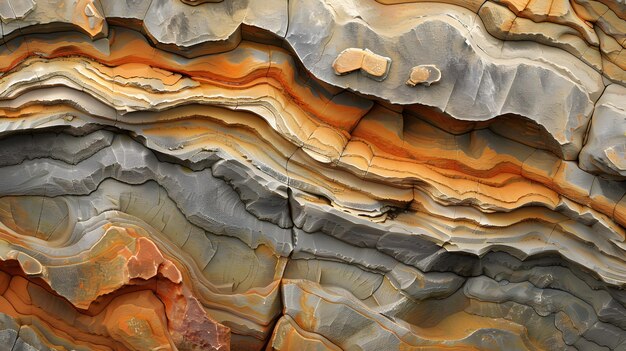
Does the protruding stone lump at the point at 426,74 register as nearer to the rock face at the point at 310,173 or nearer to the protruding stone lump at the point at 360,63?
the rock face at the point at 310,173

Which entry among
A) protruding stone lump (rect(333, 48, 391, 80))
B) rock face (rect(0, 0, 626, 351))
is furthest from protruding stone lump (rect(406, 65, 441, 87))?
protruding stone lump (rect(333, 48, 391, 80))

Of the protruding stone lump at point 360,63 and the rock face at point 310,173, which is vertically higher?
the protruding stone lump at point 360,63

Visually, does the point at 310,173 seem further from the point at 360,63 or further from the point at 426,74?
the point at 426,74

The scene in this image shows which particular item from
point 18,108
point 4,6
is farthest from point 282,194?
point 4,6

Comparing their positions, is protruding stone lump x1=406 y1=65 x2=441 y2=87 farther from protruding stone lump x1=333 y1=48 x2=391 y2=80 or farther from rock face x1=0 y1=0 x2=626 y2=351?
protruding stone lump x1=333 y1=48 x2=391 y2=80

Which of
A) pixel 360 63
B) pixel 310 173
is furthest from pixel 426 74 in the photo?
pixel 310 173

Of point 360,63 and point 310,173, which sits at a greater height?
point 360,63

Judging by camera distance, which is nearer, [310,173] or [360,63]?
[360,63]

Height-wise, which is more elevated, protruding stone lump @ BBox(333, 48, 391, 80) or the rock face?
protruding stone lump @ BBox(333, 48, 391, 80)

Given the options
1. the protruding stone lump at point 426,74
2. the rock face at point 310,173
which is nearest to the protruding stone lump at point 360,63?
the rock face at point 310,173
